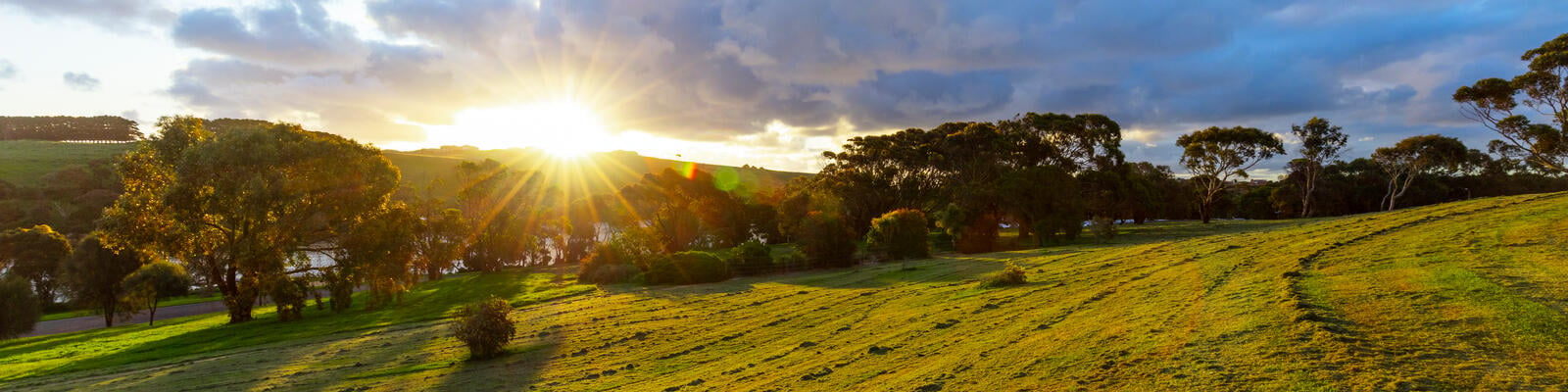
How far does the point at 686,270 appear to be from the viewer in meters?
45.7

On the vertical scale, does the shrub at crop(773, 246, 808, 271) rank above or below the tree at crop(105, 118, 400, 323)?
below

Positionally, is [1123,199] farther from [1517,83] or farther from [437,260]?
[437,260]

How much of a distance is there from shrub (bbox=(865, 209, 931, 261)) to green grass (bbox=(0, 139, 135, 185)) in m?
148

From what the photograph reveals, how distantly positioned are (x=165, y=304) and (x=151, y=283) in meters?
20.4

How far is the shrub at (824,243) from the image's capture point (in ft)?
161

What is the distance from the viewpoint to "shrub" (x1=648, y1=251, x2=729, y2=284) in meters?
45.3

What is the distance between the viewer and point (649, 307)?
96.6 feet

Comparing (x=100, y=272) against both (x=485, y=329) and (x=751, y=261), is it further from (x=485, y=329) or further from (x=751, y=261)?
(x=485, y=329)

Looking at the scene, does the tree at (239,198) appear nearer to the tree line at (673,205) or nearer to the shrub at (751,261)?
the tree line at (673,205)

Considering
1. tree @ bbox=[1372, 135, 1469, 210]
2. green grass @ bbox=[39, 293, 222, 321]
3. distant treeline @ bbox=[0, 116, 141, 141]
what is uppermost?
distant treeline @ bbox=[0, 116, 141, 141]

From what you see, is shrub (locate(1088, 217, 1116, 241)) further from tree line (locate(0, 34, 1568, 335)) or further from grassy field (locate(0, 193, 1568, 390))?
grassy field (locate(0, 193, 1568, 390))

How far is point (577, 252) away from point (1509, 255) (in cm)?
8944

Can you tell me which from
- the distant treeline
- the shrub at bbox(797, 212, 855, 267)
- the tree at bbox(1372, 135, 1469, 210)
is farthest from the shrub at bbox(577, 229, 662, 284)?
the distant treeline

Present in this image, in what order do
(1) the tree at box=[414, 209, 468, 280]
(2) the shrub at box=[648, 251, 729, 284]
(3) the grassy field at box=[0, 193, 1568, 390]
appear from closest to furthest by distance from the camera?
1. (3) the grassy field at box=[0, 193, 1568, 390]
2. (2) the shrub at box=[648, 251, 729, 284]
3. (1) the tree at box=[414, 209, 468, 280]
